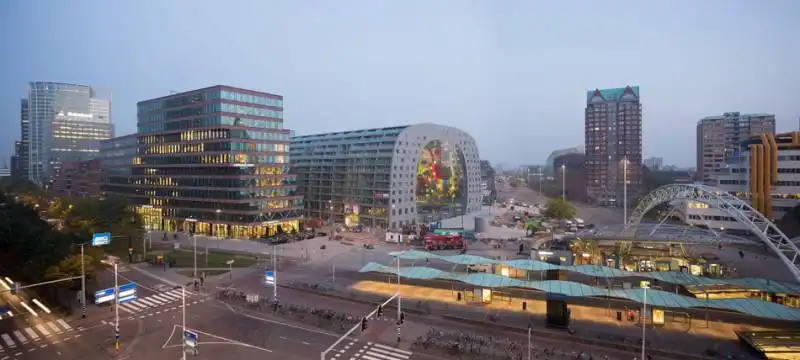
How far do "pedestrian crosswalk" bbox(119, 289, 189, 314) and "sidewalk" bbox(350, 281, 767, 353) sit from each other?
73.7 feet

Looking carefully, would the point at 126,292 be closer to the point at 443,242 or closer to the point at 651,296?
the point at 651,296

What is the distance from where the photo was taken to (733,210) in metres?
48.8

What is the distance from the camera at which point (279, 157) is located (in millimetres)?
98312

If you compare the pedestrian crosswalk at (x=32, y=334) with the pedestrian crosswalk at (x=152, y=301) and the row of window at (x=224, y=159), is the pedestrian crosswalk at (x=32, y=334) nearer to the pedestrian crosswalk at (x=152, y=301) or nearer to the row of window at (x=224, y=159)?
the pedestrian crosswalk at (x=152, y=301)

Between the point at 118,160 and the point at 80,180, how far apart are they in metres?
48.2

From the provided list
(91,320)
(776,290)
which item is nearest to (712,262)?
(776,290)

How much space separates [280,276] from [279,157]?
4509cm

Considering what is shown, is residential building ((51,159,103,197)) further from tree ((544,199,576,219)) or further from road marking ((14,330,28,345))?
tree ((544,199,576,219))

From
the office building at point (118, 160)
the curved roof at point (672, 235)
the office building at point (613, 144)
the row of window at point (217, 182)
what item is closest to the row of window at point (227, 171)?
the row of window at point (217, 182)

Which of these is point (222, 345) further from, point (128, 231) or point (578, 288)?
point (128, 231)

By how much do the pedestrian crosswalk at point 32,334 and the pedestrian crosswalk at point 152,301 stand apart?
5.65m

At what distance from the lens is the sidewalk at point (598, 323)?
34.4m

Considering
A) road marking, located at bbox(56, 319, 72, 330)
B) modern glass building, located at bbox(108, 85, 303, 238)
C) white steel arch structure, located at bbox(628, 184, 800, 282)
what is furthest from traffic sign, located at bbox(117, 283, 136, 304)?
white steel arch structure, located at bbox(628, 184, 800, 282)

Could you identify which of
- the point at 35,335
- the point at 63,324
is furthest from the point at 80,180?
the point at 35,335
